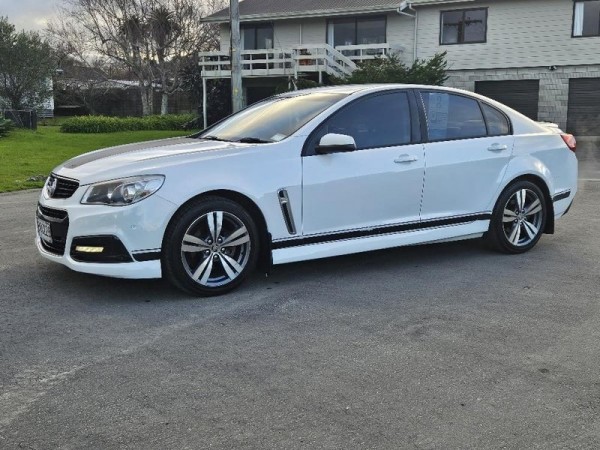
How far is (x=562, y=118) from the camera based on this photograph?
24.3 meters

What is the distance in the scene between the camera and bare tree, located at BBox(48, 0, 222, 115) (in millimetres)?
38281

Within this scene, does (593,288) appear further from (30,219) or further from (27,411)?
(30,219)

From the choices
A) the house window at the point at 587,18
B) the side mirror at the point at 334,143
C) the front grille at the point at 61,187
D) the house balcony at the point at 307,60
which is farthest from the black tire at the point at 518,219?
the house window at the point at 587,18

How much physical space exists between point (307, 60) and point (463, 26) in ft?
19.8

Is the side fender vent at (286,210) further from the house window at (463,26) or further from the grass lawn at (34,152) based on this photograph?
the house window at (463,26)

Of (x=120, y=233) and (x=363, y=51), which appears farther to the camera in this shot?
(x=363, y=51)

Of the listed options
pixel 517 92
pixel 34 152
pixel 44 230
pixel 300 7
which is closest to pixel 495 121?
pixel 44 230

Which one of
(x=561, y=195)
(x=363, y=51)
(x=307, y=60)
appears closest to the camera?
(x=561, y=195)

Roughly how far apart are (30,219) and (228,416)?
5.99 meters

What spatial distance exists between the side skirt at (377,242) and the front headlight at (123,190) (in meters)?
1.08

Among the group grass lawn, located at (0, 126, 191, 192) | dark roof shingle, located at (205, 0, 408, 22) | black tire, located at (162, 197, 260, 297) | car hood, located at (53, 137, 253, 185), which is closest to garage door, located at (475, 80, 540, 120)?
dark roof shingle, located at (205, 0, 408, 22)

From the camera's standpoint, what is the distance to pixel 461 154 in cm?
609

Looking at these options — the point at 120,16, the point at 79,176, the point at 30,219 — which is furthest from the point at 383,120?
the point at 120,16

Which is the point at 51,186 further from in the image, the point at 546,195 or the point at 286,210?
the point at 546,195
